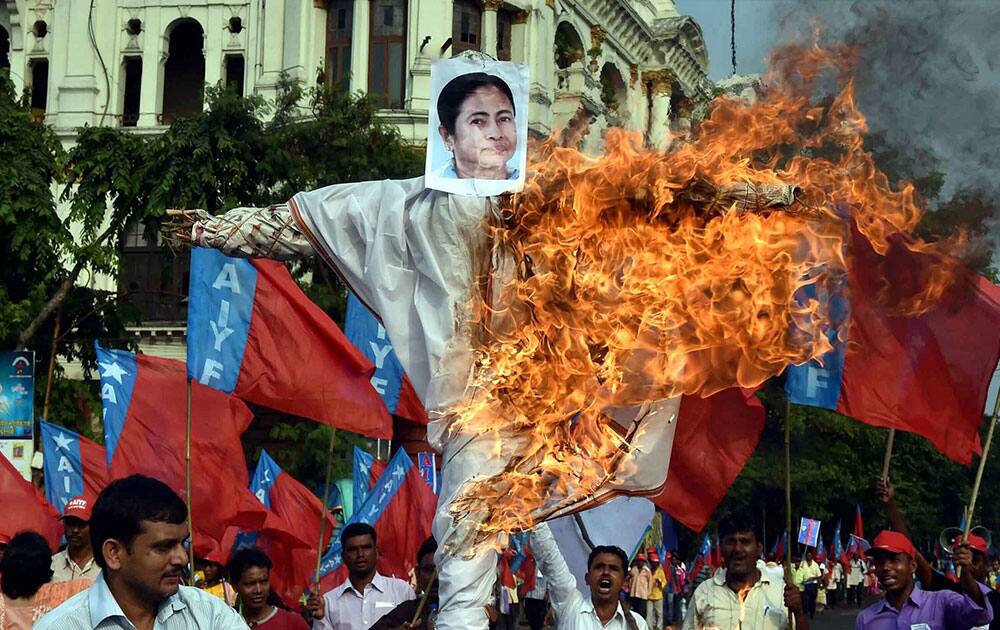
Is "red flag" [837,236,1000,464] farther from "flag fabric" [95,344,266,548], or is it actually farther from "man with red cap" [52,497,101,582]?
"flag fabric" [95,344,266,548]

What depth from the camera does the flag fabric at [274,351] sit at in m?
10.9

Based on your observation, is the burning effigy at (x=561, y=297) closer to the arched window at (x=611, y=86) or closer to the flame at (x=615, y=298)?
the flame at (x=615, y=298)

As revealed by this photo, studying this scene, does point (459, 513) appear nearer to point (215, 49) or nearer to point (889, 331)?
point (889, 331)

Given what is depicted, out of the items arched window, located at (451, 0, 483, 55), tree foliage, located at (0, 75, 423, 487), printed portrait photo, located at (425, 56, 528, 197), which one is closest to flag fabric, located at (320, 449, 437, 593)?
printed portrait photo, located at (425, 56, 528, 197)

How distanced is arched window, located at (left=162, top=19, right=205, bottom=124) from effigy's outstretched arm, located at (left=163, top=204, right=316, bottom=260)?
95.8 feet

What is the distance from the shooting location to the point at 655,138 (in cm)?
732

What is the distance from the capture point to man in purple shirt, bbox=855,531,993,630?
25.3 feet

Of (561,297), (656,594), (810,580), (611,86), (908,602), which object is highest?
(611,86)

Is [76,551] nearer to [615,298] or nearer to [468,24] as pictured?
[615,298]

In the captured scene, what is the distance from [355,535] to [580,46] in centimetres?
2734

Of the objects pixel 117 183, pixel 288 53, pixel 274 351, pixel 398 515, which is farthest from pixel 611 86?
pixel 274 351

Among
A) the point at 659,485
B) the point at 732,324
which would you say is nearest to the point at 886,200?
→ the point at 732,324

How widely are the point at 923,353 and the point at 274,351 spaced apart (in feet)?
14.5

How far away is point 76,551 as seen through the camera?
9078mm
